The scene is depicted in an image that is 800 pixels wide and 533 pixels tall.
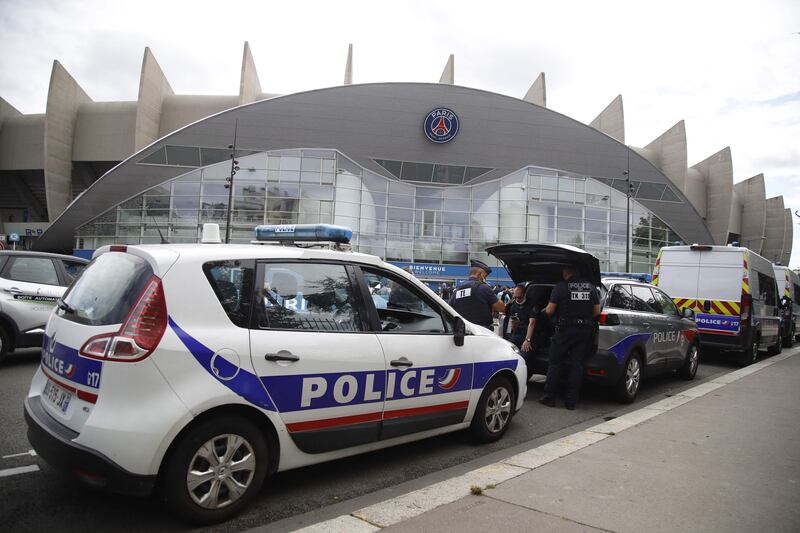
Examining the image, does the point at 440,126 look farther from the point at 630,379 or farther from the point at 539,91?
the point at 630,379

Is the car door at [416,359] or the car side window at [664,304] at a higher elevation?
the car side window at [664,304]

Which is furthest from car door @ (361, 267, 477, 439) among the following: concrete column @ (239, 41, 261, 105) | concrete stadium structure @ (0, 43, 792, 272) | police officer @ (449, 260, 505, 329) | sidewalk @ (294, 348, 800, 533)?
concrete column @ (239, 41, 261, 105)

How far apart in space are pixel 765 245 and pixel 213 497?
278 ft

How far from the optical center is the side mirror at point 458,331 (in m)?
4.04

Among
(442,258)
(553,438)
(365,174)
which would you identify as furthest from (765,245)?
(553,438)

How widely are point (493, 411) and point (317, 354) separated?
2.05m

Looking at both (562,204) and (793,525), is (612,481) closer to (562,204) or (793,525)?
(793,525)

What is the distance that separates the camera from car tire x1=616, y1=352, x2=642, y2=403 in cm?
629

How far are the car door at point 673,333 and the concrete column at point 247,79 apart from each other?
42.6 metres

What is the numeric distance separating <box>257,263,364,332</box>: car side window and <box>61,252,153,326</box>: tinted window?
0.70 meters

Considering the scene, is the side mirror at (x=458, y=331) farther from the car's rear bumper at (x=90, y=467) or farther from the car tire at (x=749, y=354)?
the car tire at (x=749, y=354)

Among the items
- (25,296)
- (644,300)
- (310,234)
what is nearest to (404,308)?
(310,234)

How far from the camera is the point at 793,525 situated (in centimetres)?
283

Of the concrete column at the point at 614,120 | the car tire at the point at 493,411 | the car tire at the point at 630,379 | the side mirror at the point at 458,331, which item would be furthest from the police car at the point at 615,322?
the concrete column at the point at 614,120
